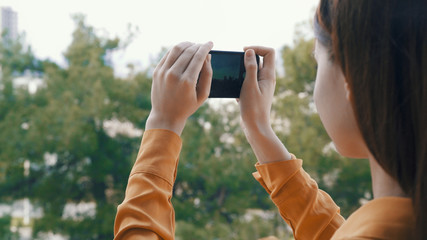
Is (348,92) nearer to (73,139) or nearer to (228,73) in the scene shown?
(228,73)

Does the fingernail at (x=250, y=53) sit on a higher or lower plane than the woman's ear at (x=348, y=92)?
→ lower

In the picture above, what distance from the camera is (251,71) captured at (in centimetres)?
47

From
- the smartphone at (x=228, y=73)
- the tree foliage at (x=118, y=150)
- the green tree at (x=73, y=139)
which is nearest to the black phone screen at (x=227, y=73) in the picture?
the smartphone at (x=228, y=73)

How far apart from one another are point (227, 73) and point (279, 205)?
0.15 metres

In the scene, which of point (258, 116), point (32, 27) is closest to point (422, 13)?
point (258, 116)

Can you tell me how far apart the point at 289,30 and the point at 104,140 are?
1545mm

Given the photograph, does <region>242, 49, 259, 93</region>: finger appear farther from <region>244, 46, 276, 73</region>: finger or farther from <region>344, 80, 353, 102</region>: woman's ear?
<region>344, 80, 353, 102</region>: woman's ear

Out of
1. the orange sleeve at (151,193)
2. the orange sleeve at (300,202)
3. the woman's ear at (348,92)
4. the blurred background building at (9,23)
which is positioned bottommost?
the blurred background building at (9,23)

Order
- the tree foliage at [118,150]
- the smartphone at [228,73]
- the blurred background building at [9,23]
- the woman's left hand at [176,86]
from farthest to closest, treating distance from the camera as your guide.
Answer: the blurred background building at [9,23], the tree foliage at [118,150], the smartphone at [228,73], the woman's left hand at [176,86]

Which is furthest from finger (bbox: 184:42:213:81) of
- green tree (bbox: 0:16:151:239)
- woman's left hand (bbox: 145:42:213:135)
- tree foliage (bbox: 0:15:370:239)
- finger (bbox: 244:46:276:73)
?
green tree (bbox: 0:16:151:239)

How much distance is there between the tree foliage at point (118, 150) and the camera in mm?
3023

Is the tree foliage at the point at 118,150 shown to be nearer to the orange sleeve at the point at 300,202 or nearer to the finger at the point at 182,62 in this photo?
the orange sleeve at the point at 300,202

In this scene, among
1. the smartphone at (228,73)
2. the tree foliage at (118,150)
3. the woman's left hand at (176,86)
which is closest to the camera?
the woman's left hand at (176,86)

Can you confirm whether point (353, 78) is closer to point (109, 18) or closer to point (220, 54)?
point (220, 54)
